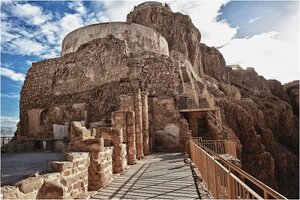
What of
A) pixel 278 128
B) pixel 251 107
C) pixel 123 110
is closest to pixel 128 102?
pixel 123 110

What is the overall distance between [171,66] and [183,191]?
50.1ft

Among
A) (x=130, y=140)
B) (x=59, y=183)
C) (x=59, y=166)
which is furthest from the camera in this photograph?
(x=130, y=140)

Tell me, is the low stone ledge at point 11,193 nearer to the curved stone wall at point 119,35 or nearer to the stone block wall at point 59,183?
the stone block wall at point 59,183

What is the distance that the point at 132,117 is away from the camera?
12.1 meters

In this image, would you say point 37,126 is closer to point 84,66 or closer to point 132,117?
point 84,66

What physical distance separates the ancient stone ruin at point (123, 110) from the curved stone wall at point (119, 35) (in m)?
0.09

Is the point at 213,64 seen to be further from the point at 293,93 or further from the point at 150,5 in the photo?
the point at 150,5

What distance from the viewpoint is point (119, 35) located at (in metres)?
24.0

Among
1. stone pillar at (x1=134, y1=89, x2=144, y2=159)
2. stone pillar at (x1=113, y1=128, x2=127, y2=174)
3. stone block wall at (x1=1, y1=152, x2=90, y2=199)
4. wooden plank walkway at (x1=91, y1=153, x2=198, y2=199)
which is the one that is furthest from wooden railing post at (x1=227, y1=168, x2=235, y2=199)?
stone pillar at (x1=134, y1=89, x2=144, y2=159)

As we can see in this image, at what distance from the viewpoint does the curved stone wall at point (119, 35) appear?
24.0m

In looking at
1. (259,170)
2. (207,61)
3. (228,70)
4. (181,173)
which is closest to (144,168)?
(181,173)

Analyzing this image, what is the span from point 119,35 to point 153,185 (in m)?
18.8

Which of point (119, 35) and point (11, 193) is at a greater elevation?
point (119, 35)

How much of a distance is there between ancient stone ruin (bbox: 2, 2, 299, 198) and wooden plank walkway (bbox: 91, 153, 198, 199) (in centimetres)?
47
